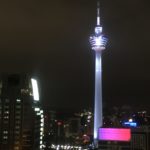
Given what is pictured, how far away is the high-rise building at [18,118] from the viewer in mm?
47719

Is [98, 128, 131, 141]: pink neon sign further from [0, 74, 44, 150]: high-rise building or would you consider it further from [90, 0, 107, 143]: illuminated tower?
[90, 0, 107, 143]: illuminated tower

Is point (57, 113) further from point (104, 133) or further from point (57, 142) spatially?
point (104, 133)

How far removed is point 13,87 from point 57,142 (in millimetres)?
21404

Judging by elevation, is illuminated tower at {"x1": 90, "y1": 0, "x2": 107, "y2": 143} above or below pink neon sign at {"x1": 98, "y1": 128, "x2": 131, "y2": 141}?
above

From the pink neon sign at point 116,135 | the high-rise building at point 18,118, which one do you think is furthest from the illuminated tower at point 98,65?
the pink neon sign at point 116,135

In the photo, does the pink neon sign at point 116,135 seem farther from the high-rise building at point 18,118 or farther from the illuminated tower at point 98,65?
the illuminated tower at point 98,65

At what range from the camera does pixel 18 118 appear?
4891 centimetres

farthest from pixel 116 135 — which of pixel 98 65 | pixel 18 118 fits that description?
pixel 98 65

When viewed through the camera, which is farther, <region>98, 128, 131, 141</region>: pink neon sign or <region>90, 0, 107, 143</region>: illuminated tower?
<region>90, 0, 107, 143</region>: illuminated tower

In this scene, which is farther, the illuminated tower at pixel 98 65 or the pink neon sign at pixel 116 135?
the illuminated tower at pixel 98 65

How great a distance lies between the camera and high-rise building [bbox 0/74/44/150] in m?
47.7

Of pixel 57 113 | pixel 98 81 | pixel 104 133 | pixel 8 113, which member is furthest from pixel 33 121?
pixel 57 113

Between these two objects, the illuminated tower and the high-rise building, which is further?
the illuminated tower

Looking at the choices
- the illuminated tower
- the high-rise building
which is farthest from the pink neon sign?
the illuminated tower
